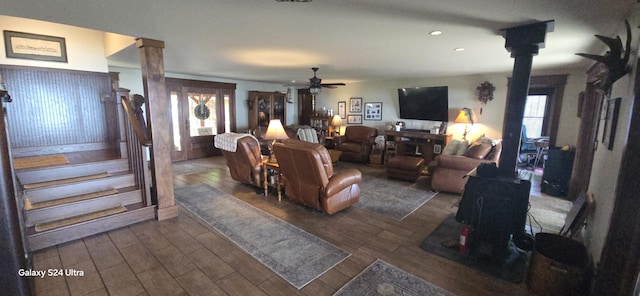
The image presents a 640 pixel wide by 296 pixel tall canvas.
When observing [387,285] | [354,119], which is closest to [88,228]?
[387,285]

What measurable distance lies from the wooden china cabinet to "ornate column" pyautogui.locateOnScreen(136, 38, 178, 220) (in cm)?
476

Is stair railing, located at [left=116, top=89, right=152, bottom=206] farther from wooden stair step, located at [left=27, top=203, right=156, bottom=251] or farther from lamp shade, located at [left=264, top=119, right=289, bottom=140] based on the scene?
lamp shade, located at [left=264, top=119, right=289, bottom=140]

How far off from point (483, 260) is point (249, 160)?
337 centimetres

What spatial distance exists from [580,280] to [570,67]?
4448 millimetres

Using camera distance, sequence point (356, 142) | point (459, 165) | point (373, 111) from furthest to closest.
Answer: point (373, 111), point (356, 142), point (459, 165)

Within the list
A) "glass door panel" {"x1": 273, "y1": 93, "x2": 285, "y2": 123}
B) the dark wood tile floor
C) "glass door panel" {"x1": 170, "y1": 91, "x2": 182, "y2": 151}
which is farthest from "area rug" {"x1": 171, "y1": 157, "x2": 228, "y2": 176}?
"glass door panel" {"x1": 273, "y1": 93, "x2": 285, "y2": 123}

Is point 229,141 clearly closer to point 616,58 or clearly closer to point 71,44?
point 71,44

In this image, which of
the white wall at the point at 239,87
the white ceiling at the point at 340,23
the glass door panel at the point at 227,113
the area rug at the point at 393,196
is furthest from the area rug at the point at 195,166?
the area rug at the point at 393,196

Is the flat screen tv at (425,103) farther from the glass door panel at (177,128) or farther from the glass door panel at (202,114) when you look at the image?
the glass door panel at (177,128)

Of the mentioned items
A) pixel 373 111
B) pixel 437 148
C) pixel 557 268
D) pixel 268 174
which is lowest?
pixel 557 268

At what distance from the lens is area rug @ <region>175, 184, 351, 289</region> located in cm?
233

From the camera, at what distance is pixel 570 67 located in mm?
4570

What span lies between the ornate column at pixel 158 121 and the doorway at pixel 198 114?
3528mm

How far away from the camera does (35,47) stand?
364 centimetres
